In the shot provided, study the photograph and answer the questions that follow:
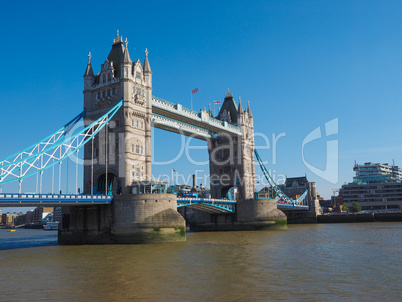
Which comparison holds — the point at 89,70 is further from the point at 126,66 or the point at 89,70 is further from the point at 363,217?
the point at 363,217

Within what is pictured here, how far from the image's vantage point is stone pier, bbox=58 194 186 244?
131ft

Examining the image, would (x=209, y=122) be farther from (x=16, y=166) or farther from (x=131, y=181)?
(x=16, y=166)

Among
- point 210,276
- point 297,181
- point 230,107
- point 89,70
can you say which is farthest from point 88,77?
point 297,181

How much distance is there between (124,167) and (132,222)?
8.76 m

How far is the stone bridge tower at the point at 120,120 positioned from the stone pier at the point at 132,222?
5.29 m

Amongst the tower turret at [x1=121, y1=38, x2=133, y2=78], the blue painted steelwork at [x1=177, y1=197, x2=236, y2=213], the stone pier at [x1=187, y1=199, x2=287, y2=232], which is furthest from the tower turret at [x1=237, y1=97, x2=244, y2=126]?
the tower turret at [x1=121, y1=38, x2=133, y2=78]

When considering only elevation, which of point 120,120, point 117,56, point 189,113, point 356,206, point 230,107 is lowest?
point 356,206

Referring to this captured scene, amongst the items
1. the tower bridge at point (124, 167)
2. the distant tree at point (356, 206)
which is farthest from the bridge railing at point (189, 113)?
the distant tree at point (356, 206)

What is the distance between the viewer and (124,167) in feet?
154

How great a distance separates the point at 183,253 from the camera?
1187 inches

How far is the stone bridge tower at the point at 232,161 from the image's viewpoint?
77250 mm

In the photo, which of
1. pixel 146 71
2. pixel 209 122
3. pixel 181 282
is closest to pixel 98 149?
pixel 146 71

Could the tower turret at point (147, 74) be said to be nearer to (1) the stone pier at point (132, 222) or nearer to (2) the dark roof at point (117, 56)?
(2) the dark roof at point (117, 56)

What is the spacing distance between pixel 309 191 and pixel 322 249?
250ft
